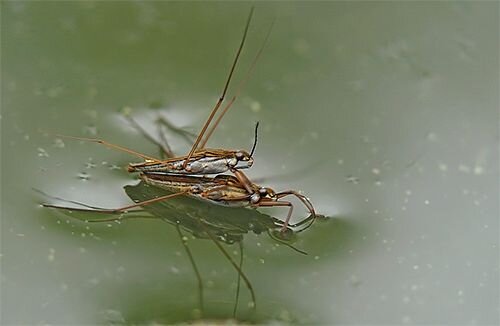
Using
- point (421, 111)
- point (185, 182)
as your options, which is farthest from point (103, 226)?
point (421, 111)

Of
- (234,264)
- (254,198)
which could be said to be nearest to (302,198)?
(254,198)

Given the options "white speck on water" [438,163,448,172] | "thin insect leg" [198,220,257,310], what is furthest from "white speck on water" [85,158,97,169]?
"white speck on water" [438,163,448,172]

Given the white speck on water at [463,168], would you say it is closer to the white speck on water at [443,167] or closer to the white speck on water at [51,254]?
the white speck on water at [443,167]

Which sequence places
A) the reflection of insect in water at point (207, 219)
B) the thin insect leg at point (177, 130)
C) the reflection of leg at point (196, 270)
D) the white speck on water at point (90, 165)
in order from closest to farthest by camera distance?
Answer: the reflection of leg at point (196, 270), the reflection of insect in water at point (207, 219), the white speck on water at point (90, 165), the thin insect leg at point (177, 130)

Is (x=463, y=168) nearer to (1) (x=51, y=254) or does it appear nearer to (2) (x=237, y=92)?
(2) (x=237, y=92)

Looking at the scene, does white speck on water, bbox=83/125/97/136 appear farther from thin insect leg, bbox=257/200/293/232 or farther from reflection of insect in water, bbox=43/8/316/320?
thin insect leg, bbox=257/200/293/232

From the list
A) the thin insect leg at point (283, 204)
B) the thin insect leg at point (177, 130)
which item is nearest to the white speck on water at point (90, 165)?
the thin insect leg at point (177, 130)
